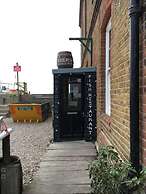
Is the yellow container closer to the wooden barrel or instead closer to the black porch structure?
the wooden barrel

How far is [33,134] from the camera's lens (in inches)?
627

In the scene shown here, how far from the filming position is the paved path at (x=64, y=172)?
6182 millimetres

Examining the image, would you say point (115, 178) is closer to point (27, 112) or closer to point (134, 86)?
point (134, 86)

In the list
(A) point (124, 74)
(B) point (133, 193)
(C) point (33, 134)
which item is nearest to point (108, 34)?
(A) point (124, 74)

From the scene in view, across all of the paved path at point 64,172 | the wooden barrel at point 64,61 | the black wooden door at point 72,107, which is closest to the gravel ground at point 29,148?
the paved path at point 64,172

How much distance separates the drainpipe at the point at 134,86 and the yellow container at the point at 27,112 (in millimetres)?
18154

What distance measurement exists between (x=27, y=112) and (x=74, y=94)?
10270mm

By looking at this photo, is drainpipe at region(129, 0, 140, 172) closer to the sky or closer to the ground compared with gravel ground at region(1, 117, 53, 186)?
closer to the sky

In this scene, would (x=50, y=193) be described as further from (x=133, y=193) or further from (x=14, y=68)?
(x=14, y=68)

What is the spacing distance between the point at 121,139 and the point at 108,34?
3.56 meters

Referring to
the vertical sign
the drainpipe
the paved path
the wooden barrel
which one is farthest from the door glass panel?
the drainpipe

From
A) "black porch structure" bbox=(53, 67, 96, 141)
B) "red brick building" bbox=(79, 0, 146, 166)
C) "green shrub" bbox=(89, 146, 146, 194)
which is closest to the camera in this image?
"green shrub" bbox=(89, 146, 146, 194)

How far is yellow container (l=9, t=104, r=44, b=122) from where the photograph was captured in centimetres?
2209

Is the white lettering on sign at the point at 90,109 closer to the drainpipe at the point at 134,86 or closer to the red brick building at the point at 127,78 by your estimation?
the red brick building at the point at 127,78
